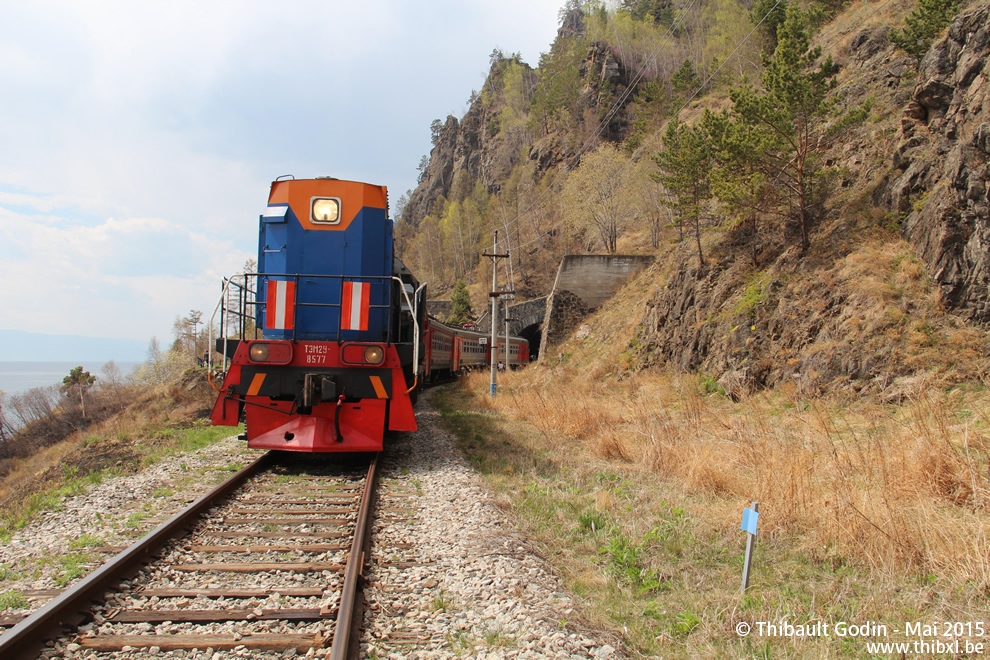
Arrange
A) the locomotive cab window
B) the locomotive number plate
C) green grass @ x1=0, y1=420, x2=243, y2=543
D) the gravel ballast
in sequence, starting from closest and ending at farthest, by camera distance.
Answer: the gravel ballast
green grass @ x1=0, y1=420, x2=243, y2=543
the locomotive number plate
the locomotive cab window

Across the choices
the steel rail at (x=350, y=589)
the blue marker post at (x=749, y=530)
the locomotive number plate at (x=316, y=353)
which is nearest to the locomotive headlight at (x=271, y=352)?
the locomotive number plate at (x=316, y=353)

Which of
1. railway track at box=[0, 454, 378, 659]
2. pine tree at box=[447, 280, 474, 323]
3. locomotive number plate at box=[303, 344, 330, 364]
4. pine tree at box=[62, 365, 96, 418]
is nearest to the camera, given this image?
railway track at box=[0, 454, 378, 659]

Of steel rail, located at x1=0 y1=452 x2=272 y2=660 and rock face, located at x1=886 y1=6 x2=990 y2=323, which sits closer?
steel rail, located at x1=0 y1=452 x2=272 y2=660

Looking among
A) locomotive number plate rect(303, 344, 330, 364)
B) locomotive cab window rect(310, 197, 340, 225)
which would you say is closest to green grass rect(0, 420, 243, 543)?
locomotive number plate rect(303, 344, 330, 364)

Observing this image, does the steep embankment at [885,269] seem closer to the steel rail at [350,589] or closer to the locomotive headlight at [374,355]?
the locomotive headlight at [374,355]

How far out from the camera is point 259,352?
6.61 meters

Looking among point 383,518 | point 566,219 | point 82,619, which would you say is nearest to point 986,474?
point 383,518

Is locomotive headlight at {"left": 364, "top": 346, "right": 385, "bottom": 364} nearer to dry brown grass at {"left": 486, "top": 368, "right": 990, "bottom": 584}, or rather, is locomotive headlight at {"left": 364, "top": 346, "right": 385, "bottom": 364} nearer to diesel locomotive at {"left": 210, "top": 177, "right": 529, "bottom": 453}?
diesel locomotive at {"left": 210, "top": 177, "right": 529, "bottom": 453}

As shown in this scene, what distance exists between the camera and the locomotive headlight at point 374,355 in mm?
6633

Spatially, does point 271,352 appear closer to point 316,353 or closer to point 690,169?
point 316,353

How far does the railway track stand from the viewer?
9.02 ft

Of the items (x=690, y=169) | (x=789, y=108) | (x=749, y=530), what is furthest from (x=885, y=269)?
(x=749, y=530)

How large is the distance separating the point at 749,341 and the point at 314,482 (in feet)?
34.6

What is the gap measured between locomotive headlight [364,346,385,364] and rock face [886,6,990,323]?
32.5 feet
